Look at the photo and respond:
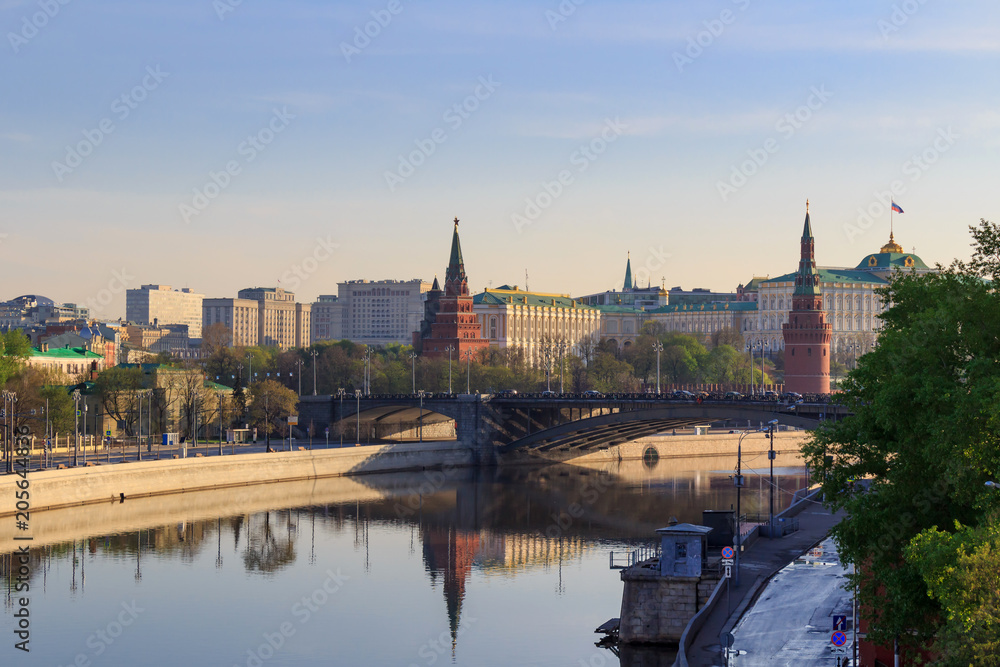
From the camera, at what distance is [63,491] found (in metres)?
62.9

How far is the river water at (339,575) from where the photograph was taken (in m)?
39.6

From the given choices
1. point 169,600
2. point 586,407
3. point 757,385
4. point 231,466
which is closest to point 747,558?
point 169,600

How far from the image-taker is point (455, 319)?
161375 mm

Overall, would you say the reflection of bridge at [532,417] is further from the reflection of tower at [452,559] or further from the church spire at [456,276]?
the church spire at [456,276]

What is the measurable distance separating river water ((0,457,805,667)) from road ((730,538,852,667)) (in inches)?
145

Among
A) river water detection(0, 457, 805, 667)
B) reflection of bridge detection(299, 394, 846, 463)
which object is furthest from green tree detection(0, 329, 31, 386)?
reflection of bridge detection(299, 394, 846, 463)

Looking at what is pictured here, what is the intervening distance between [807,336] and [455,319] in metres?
43.8

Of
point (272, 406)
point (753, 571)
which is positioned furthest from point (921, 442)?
point (272, 406)

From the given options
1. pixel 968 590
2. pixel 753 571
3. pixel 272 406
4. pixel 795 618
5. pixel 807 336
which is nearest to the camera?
pixel 968 590

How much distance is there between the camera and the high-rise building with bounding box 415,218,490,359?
160125mm

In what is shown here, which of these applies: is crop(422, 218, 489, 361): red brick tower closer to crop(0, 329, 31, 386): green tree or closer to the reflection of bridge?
the reflection of bridge

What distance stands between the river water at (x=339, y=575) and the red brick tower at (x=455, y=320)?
7833 cm

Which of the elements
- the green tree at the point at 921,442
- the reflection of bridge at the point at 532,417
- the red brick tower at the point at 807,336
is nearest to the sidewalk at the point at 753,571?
the green tree at the point at 921,442

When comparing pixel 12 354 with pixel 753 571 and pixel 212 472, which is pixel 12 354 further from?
pixel 753 571
